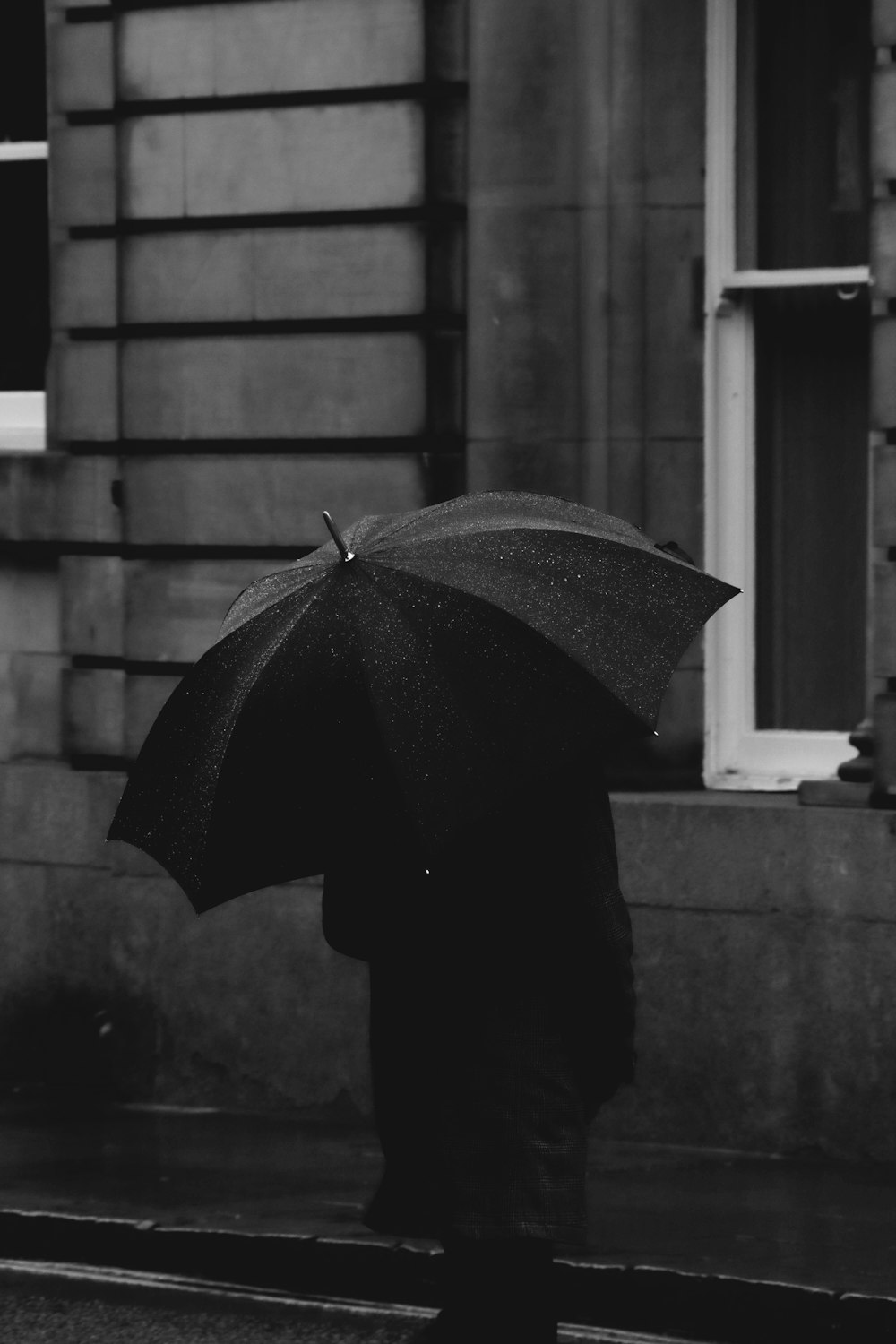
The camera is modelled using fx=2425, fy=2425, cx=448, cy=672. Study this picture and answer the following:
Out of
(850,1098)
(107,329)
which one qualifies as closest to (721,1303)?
(850,1098)

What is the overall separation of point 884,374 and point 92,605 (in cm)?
297

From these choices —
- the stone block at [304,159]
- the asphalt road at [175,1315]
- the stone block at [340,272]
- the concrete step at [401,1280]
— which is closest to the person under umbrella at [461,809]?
the concrete step at [401,1280]

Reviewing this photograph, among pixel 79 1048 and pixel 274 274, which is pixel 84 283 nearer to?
pixel 274 274

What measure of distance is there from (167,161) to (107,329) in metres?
0.64

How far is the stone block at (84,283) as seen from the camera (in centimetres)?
858

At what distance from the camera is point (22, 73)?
30.0ft

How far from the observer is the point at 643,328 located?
26.1 feet

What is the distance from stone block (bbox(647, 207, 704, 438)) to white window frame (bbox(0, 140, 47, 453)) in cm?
239

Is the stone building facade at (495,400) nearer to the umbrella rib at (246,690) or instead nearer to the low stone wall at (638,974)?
the low stone wall at (638,974)

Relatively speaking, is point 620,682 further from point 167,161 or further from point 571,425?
point 167,161

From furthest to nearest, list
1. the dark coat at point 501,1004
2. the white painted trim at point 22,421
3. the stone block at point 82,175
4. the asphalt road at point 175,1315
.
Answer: the white painted trim at point 22,421
the stone block at point 82,175
the asphalt road at point 175,1315
the dark coat at point 501,1004

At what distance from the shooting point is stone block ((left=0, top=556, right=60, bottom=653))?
883 cm

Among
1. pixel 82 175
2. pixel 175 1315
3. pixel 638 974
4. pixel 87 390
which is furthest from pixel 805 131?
pixel 175 1315

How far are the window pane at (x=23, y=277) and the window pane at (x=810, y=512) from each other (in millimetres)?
2766
